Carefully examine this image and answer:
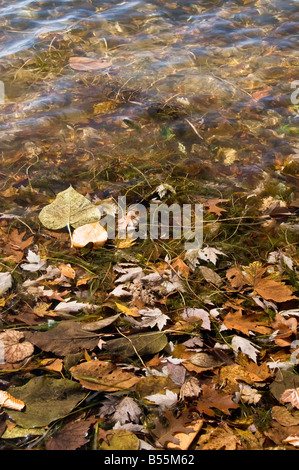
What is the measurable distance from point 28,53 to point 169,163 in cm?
271

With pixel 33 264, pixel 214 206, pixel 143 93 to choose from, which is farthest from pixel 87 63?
pixel 33 264

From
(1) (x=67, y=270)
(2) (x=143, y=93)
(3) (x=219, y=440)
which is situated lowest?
(3) (x=219, y=440)

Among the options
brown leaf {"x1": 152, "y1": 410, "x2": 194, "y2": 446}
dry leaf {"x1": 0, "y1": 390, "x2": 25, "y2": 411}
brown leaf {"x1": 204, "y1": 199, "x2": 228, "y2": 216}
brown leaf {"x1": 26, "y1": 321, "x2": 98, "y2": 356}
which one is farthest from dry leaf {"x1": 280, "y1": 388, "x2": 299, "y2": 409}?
brown leaf {"x1": 204, "y1": 199, "x2": 228, "y2": 216}

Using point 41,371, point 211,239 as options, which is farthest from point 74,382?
point 211,239

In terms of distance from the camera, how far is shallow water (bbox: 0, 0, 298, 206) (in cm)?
300

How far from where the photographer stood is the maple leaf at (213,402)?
5.06 feet

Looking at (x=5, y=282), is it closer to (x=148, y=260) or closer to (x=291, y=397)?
(x=148, y=260)

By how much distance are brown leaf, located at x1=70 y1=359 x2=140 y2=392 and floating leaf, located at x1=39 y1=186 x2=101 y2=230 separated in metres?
0.99

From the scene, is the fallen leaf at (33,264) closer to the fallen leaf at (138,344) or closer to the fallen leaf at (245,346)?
the fallen leaf at (138,344)

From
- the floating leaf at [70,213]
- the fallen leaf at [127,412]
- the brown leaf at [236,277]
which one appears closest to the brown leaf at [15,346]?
the fallen leaf at [127,412]

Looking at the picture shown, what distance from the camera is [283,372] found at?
166cm

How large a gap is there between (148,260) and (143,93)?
227 centimetres

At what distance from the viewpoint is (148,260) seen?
7.28ft

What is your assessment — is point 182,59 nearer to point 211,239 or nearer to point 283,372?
point 211,239
